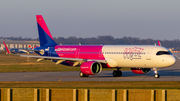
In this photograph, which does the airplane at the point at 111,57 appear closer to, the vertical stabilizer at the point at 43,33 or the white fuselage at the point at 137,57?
the white fuselage at the point at 137,57

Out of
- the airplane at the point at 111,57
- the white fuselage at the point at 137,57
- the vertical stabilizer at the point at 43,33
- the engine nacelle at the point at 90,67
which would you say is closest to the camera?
the white fuselage at the point at 137,57

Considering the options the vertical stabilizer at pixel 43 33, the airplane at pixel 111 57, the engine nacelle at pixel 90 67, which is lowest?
the engine nacelle at pixel 90 67

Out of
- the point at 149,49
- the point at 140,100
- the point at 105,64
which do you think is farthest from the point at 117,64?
the point at 140,100

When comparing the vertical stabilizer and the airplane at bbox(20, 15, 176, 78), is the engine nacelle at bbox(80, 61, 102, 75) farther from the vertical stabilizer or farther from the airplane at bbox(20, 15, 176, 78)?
the vertical stabilizer

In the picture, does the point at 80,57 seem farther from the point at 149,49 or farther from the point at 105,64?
the point at 149,49

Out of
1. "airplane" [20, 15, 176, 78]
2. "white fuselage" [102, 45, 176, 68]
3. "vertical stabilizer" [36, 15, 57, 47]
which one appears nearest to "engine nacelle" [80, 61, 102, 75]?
"airplane" [20, 15, 176, 78]

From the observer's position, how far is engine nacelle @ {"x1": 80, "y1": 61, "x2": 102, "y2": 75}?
35.4 metres

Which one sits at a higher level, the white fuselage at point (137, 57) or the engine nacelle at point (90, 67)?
the white fuselage at point (137, 57)

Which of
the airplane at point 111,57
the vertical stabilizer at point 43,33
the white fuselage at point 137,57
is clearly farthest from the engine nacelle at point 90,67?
the vertical stabilizer at point 43,33

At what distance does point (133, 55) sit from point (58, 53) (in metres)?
10.7

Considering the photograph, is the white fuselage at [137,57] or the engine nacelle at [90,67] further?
the engine nacelle at [90,67]

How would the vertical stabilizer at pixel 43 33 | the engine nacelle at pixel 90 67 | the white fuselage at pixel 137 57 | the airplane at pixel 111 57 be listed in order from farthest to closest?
the vertical stabilizer at pixel 43 33 < the engine nacelle at pixel 90 67 < the airplane at pixel 111 57 < the white fuselage at pixel 137 57

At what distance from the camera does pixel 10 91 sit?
64.5 feet

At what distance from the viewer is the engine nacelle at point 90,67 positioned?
35406 mm
